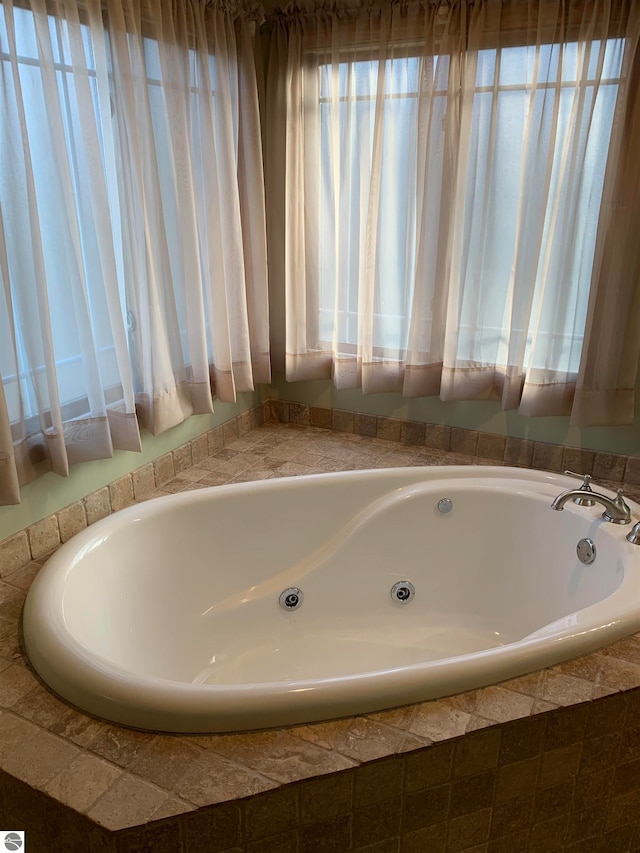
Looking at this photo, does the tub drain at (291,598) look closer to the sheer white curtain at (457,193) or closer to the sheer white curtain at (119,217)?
the sheer white curtain at (119,217)

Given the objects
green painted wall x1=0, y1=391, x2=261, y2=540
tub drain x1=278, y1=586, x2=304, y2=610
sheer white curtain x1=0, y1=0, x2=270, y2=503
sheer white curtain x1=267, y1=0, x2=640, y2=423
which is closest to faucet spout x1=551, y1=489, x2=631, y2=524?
sheer white curtain x1=267, y1=0, x2=640, y2=423

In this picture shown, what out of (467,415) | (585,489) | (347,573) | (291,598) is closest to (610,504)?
(585,489)

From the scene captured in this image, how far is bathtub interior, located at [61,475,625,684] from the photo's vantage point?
7.00 ft

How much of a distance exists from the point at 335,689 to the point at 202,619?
93 centimetres

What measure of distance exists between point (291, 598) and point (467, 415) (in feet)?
3.13

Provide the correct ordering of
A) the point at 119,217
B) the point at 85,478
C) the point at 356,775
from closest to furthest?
the point at 356,775
the point at 119,217
the point at 85,478

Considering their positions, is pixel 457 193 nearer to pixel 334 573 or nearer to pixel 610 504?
pixel 610 504

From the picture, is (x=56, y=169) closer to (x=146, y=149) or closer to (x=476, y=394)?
(x=146, y=149)

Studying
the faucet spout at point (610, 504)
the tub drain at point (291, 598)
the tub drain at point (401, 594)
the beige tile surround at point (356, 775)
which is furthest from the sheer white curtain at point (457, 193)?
the beige tile surround at point (356, 775)

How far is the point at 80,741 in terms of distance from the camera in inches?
53.3

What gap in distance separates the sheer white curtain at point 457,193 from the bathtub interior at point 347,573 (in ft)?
1.44

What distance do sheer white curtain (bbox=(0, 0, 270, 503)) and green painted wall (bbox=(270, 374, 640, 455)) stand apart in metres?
0.48

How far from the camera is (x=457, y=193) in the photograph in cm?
233

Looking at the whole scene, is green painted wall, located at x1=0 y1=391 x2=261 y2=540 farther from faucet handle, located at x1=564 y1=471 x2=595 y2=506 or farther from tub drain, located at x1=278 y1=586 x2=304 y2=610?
faucet handle, located at x1=564 y1=471 x2=595 y2=506
